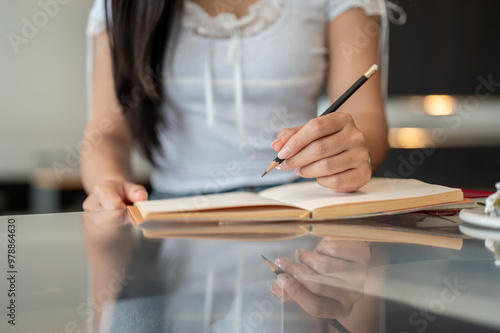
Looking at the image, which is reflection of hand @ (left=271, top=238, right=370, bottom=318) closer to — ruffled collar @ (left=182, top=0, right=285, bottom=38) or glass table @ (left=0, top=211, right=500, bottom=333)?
glass table @ (left=0, top=211, right=500, bottom=333)

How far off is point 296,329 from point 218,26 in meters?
0.85

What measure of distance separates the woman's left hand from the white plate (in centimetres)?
14

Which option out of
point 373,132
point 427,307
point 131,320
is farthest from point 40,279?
point 373,132

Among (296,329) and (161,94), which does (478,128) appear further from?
(296,329)

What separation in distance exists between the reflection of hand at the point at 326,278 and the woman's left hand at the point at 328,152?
0.17 meters

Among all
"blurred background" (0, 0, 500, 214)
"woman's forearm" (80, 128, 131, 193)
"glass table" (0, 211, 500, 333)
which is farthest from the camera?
"blurred background" (0, 0, 500, 214)

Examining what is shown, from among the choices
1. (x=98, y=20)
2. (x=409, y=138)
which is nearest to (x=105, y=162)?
(x=98, y=20)

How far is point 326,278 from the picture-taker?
17.2 inches

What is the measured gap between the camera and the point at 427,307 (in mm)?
375

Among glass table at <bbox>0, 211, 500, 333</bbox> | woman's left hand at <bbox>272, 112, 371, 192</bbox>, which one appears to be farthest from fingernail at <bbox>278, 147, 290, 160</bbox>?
glass table at <bbox>0, 211, 500, 333</bbox>

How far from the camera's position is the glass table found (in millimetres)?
351

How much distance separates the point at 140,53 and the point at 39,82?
212 centimetres

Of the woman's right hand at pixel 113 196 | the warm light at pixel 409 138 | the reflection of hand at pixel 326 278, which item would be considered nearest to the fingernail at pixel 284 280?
the reflection of hand at pixel 326 278

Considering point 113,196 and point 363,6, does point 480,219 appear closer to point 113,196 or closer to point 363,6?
point 113,196
